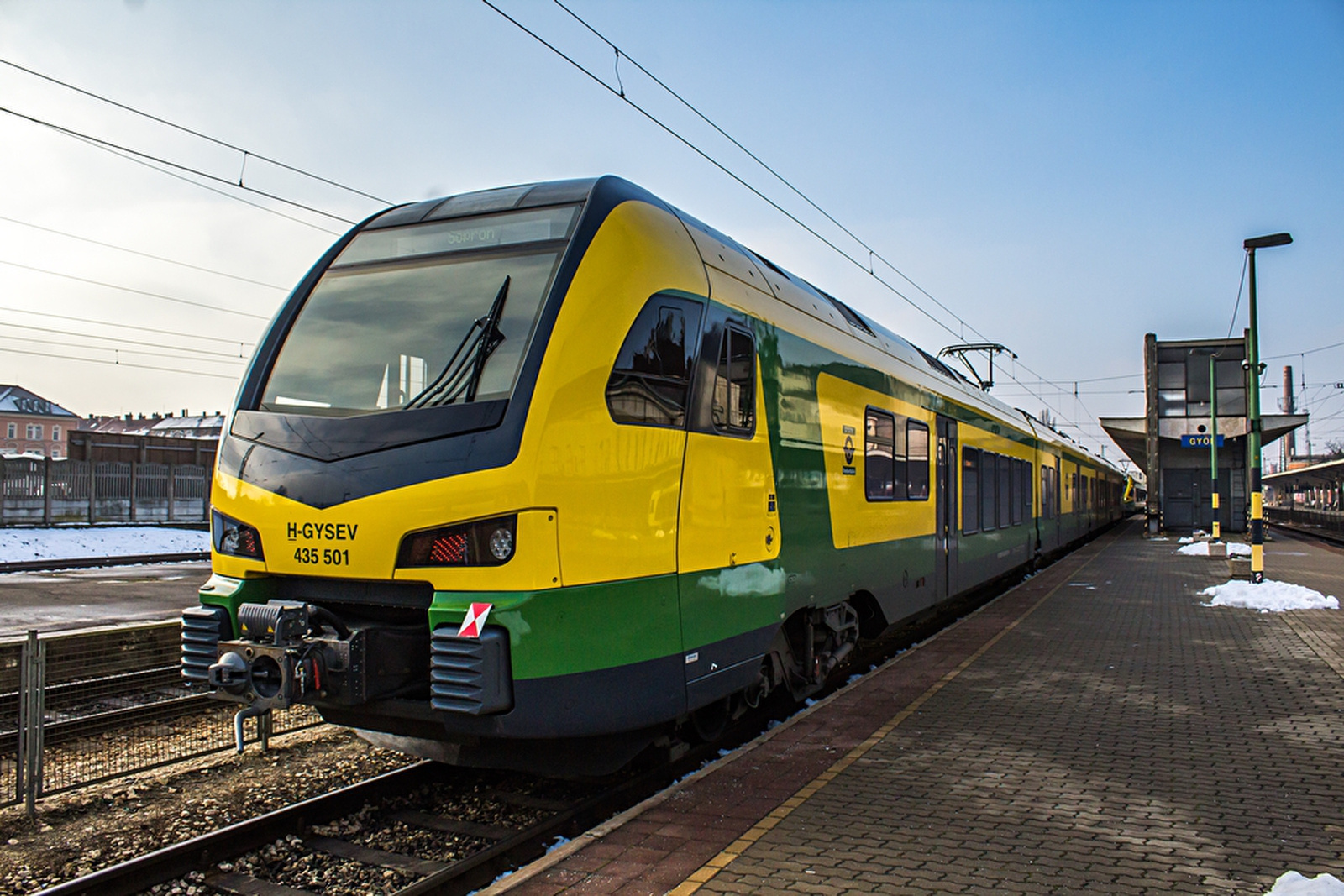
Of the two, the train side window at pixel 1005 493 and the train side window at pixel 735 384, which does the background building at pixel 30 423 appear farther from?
the train side window at pixel 735 384

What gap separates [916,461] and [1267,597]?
7.95 m

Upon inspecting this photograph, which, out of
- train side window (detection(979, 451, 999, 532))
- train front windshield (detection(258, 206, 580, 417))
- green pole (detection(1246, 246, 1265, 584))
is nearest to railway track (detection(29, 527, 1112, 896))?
train front windshield (detection(258, 206, 580, 417))

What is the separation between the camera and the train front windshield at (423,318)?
15.7 ft

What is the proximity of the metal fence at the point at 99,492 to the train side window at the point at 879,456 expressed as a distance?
1009 inches

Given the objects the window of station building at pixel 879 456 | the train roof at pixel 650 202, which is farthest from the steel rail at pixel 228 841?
the window of station building at pixel 879 456

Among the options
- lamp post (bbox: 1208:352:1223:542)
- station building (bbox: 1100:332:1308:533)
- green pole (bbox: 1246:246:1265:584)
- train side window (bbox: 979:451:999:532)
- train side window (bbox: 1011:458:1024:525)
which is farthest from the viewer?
station building (bbox: 1100:332:1308:533)

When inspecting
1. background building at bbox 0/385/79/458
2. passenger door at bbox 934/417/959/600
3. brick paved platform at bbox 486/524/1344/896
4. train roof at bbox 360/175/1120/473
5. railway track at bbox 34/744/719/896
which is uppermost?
background building at bbox 0/385/79/458

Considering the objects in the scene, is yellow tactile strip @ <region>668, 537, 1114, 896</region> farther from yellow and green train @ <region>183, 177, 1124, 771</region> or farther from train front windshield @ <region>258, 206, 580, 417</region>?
train front windshield @ <region>258, 206, 580, 417</region>

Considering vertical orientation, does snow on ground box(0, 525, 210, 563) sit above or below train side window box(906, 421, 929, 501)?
below

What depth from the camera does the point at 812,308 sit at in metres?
7.75

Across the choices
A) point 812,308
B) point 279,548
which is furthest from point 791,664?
point 279,548

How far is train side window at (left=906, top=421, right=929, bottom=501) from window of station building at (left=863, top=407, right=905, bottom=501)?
9.7 inches

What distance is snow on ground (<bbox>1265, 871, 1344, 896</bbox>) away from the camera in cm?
373

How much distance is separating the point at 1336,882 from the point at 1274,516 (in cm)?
7042
